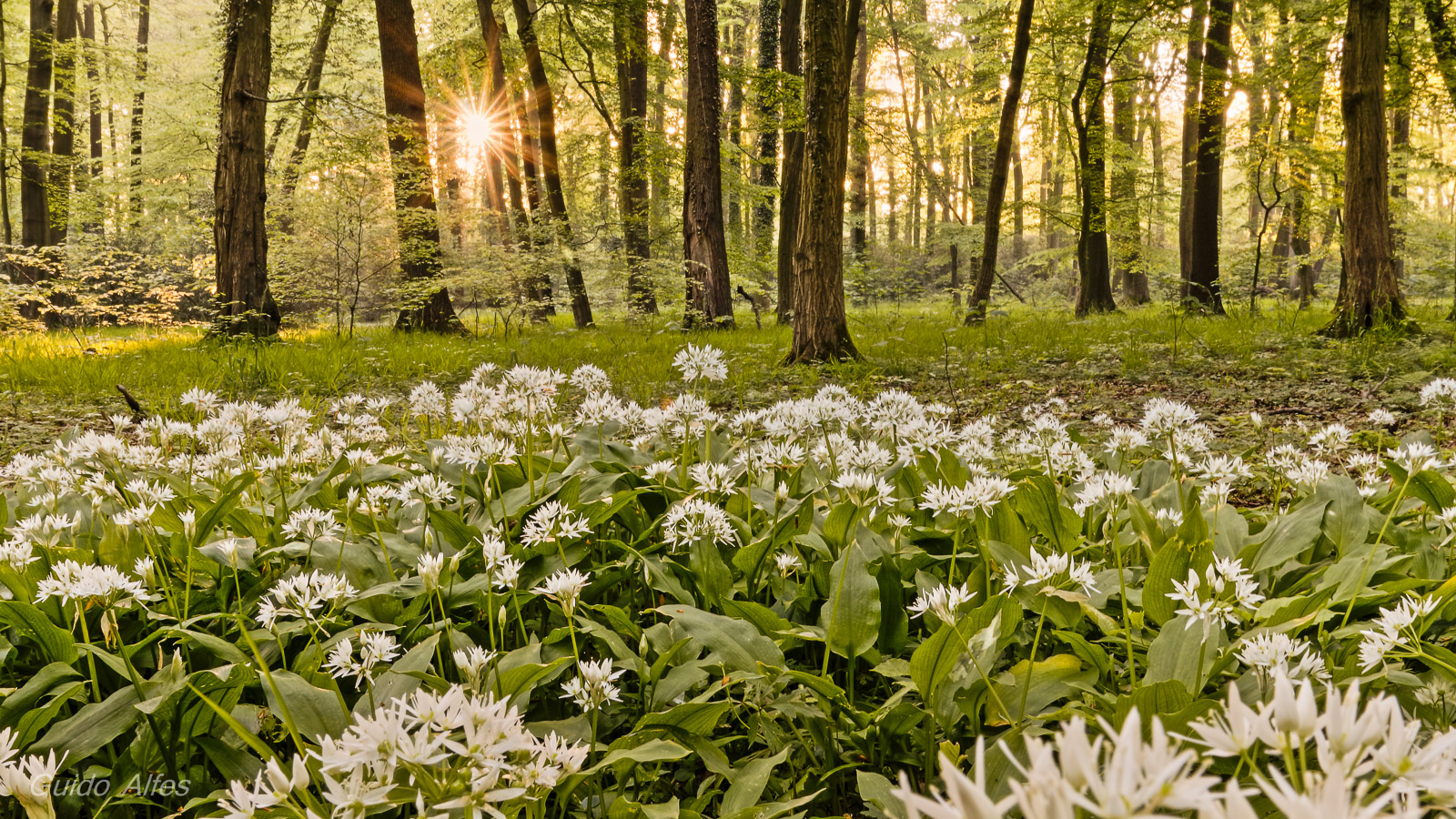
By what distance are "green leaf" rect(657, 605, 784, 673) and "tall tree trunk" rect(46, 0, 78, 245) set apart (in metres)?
17.4

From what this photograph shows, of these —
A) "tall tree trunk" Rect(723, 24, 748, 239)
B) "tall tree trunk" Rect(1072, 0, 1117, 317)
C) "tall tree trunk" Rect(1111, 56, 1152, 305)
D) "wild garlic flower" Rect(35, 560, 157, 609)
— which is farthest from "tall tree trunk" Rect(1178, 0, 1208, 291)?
"wild garlic flower" Rect(35, 560, 157, 609)

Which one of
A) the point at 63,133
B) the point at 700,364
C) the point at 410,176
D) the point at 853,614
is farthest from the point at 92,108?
the point at 853,614

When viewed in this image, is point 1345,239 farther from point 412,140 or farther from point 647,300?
point 412,140

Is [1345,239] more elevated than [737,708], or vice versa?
[1345,239]

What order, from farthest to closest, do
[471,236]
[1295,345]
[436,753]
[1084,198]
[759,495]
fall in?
[471,236] → [1084,198] → [1295,345] → [759,495] → [436,753]

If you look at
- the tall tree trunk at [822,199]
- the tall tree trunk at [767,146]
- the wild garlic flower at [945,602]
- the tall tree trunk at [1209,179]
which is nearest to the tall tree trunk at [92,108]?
the tall tree trunk at [767,146]

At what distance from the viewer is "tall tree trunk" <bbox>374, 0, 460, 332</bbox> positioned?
9.81 meters

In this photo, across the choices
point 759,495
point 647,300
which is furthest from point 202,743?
point 647,300

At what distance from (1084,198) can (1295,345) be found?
466cm

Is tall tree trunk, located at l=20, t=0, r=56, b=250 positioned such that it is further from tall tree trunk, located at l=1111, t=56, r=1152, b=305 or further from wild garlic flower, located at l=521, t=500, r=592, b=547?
tall tree trunk, located at l=1111, t=56, r=1152, b=305

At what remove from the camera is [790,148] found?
11430 mm

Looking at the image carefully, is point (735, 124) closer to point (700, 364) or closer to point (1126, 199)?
point (1126, 199)

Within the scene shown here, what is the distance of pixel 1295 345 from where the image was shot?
6.58 meters

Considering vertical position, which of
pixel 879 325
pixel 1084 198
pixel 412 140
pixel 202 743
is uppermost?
pixel 412 140
